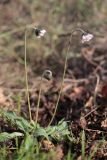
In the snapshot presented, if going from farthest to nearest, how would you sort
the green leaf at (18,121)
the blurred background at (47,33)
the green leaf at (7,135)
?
the blurred background at (47,33), the green leaf at (18,121), the green leaf at (7,135)

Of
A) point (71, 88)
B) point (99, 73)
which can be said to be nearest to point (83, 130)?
point (71, 88)

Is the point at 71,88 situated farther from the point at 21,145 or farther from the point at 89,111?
the point at 21,145

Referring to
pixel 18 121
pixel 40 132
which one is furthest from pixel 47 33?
pixel 40 132

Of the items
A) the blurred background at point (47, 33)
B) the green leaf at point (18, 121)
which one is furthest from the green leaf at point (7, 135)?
the blurred background at point (47, 33)

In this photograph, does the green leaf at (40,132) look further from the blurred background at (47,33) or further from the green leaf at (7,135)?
the blurred background at (47,33)

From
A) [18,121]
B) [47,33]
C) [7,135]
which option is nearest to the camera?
[7,135]

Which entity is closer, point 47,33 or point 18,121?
point 18,121

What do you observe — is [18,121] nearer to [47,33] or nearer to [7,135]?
[7,135]

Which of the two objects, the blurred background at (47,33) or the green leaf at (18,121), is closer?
the green leaf at (18,121)

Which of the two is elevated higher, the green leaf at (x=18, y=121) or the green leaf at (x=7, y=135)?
the green leaf at (x=18, y=121)
